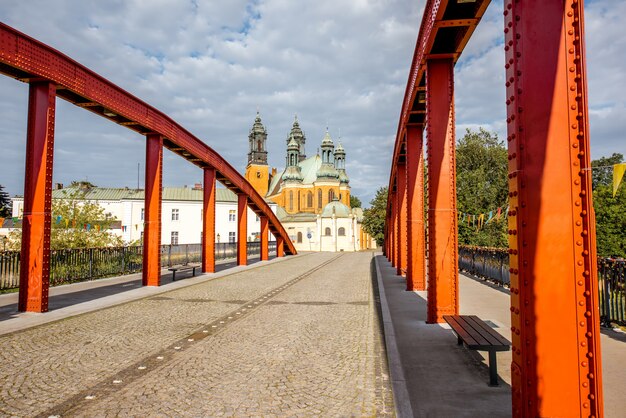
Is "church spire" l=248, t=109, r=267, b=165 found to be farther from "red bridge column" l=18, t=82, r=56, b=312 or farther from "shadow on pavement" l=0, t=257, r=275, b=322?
"red bridge column" l=18, t=82, r=56, b=312

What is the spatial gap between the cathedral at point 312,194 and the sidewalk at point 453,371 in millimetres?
67218

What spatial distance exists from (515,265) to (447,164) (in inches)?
211

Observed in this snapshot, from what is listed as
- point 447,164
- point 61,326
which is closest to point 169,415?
point 61,326

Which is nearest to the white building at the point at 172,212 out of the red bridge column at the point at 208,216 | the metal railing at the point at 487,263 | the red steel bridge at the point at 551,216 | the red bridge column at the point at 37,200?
the red bridge column at the point at 208,216

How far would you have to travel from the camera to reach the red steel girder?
31.8 ft

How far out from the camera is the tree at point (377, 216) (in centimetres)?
5656

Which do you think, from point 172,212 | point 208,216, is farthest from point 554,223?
point 172,212

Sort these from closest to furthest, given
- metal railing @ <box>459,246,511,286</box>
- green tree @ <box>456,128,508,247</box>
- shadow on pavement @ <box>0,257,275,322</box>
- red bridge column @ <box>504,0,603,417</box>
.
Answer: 1. red bridge column @ <box>504,0,603,417</box>
2. shadow on pavement @ <box>0,257,275,322</box>
3. metal railing @ <box>459,246,511,286</box>
4. green tree @ <box>456,128,508,247</box>

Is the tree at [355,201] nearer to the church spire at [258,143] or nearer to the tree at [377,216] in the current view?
the church spire at [258,143]

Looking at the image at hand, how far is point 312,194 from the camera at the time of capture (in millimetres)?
89562

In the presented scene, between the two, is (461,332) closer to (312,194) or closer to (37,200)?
(37,200)

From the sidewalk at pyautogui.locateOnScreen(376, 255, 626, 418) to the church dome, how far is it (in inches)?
2660

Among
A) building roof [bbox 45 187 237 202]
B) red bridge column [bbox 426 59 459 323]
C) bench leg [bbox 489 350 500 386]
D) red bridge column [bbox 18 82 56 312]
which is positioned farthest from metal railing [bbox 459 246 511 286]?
building roof [bbox 45 187 237 202]

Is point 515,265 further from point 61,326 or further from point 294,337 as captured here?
point 61,326
